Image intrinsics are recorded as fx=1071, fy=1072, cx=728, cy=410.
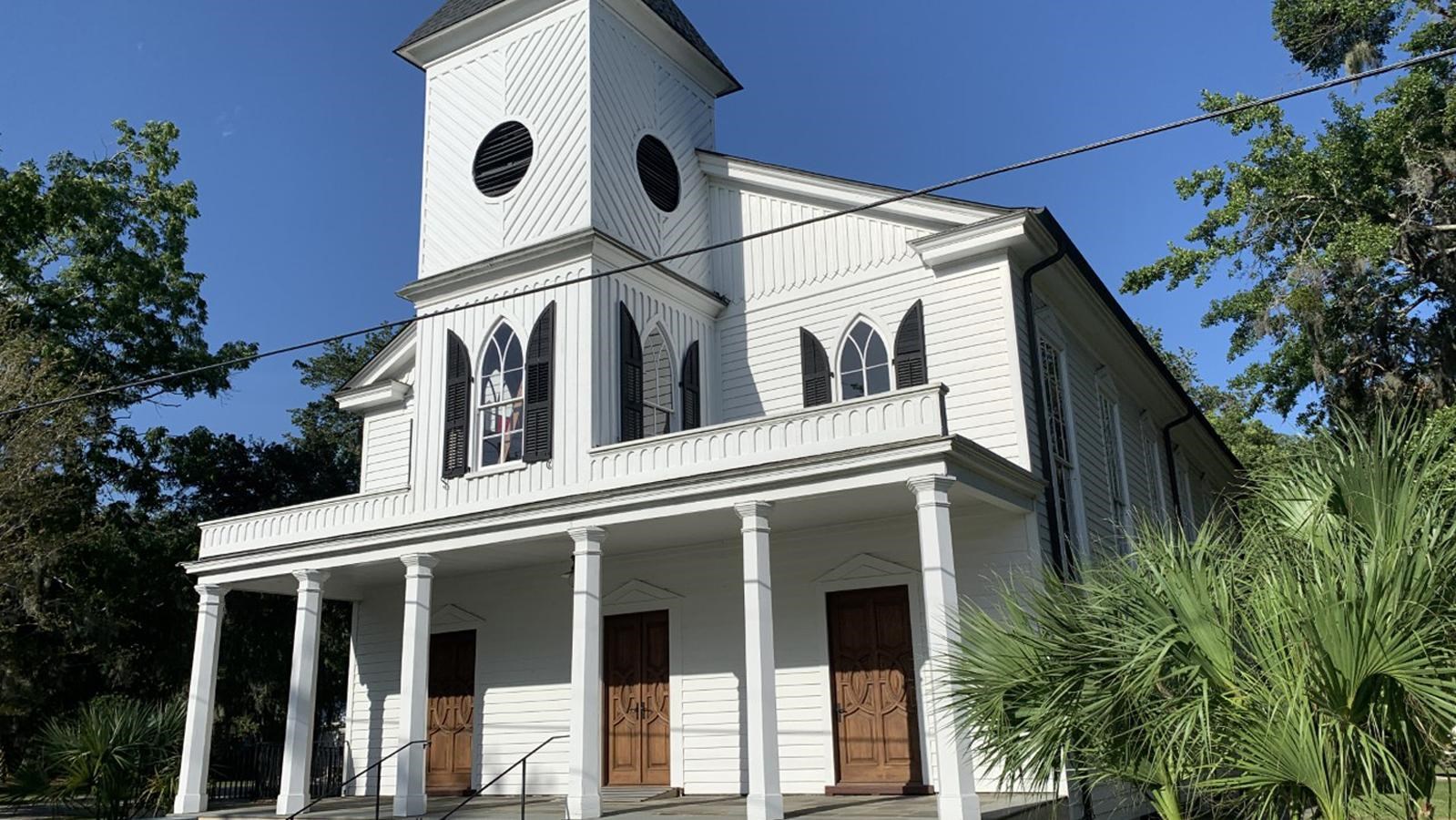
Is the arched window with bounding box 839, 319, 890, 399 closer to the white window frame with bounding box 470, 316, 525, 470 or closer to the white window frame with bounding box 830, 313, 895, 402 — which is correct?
the white window frame with bounding box 830, 313, 895, 402

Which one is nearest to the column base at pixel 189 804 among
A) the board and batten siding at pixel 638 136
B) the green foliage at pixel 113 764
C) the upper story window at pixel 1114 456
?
the green foliage at pixel 113 764

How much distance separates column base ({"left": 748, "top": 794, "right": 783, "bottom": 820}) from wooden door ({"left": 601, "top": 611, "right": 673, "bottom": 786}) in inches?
181

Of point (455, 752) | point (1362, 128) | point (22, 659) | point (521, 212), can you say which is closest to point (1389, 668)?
point (521, 212)

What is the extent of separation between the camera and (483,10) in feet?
60.6

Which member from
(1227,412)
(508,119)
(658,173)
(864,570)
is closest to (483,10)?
(508,119)

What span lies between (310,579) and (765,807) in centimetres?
924

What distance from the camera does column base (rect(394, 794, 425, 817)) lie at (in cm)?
1455

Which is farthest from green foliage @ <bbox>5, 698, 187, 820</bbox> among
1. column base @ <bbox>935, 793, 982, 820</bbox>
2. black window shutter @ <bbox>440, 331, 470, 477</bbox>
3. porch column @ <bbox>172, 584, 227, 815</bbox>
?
column base @ <bbox>935, 793, 982, 820</bbox>

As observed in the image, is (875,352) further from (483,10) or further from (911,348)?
(483,10)

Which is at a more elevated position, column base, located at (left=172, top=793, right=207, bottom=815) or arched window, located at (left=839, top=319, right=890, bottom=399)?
arched window, located at (left=839, top=319, right=890, bottom=399)

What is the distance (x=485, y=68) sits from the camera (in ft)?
61.1

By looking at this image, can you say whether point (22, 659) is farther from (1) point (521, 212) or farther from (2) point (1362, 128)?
(2) point (1362, 128)

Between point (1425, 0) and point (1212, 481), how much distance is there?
16.8 m

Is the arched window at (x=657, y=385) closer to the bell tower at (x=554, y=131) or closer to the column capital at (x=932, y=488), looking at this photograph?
the bell tower at (x=554, y=131)
